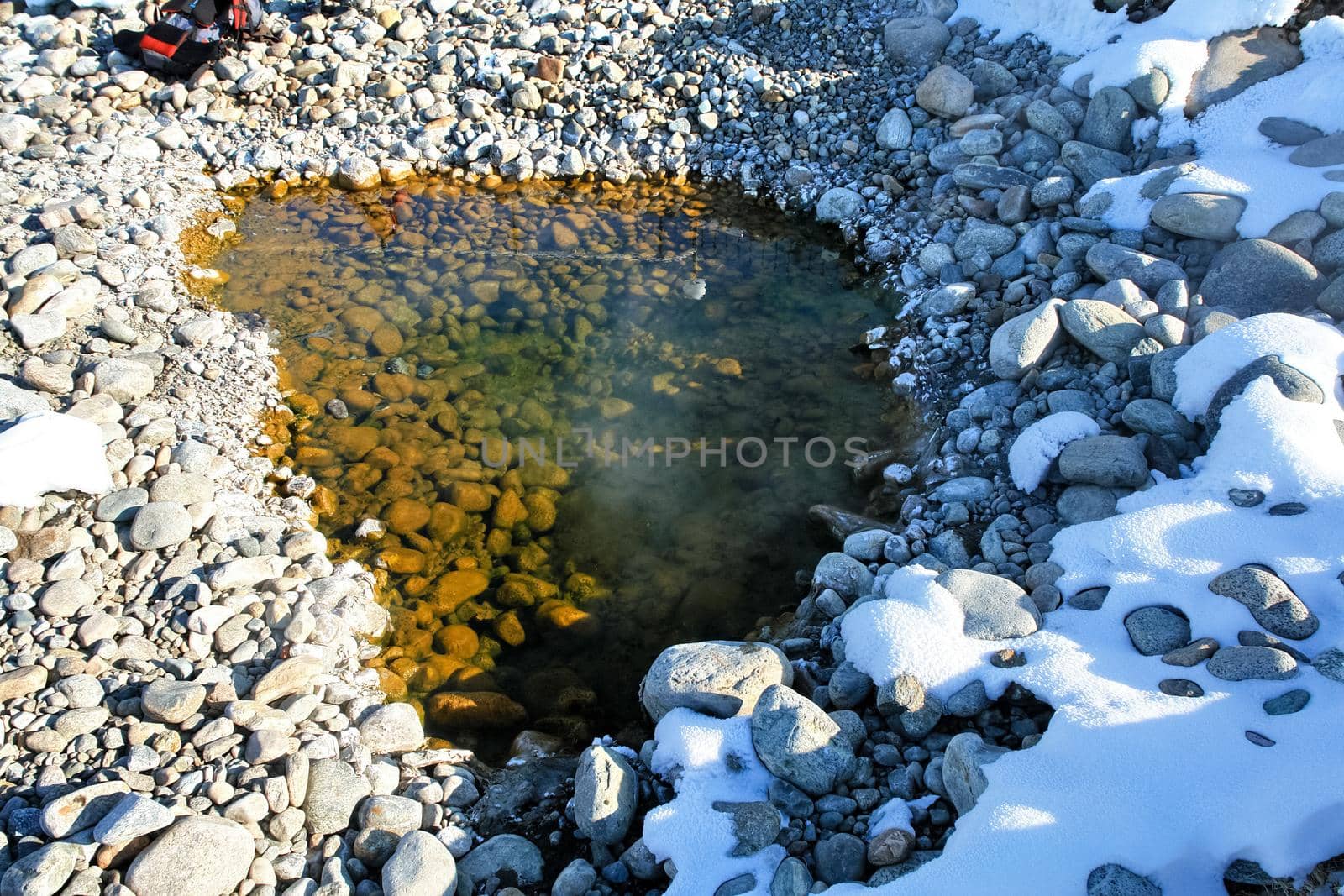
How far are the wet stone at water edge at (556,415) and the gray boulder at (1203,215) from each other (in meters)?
1.98

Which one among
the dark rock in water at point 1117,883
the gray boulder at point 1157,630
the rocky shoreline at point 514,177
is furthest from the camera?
the gray boulder at point 1157,630

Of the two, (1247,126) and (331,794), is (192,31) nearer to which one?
(331,794)

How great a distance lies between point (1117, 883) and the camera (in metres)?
2.55


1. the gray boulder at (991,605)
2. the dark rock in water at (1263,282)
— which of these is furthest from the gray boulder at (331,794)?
the dark rock in water at (1263,282)

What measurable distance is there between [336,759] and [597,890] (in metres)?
1.15

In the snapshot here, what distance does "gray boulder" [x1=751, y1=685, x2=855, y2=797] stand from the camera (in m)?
3.17

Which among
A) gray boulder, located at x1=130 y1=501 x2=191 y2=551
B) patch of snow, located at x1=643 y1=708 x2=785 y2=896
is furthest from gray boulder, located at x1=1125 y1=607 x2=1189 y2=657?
gray boulder, located at x1=130 y1=501 x2=191 y2=551

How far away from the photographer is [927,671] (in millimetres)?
3486

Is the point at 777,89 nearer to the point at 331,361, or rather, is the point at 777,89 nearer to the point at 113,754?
the point at 331,361

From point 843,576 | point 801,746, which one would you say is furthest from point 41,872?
point 843,576

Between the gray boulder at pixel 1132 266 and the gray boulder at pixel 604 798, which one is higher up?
the gray boulder at pixel 1132 266

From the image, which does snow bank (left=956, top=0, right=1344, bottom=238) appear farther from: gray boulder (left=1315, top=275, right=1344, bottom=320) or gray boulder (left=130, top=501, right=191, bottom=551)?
gray boulder (left=130, top=501, right=191, bottom=551)

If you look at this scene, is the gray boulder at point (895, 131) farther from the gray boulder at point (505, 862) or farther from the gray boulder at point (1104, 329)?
the gray boulder at point (505, 862)

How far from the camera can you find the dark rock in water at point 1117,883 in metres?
2.54
